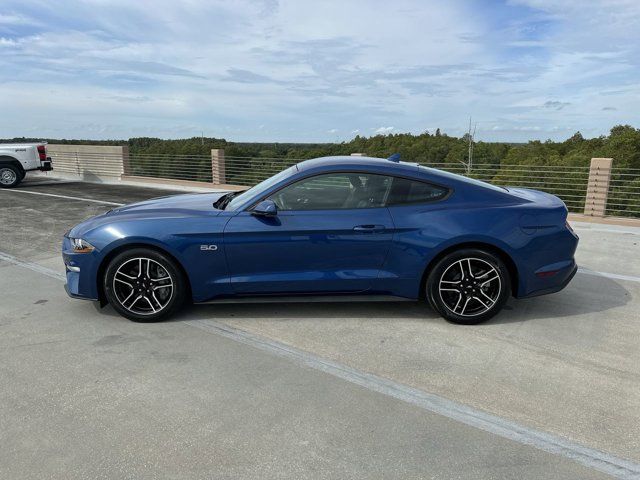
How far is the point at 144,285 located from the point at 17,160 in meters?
14.9

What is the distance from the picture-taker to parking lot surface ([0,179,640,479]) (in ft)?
7.86

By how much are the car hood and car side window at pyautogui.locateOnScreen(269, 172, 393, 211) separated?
646 mm

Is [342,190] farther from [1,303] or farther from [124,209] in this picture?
[1,303]

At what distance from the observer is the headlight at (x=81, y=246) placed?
4.02 metres

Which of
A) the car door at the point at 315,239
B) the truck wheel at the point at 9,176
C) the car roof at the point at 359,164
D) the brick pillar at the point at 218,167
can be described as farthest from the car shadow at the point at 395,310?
the truck wheel at the point at 9,176

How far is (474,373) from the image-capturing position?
3279mm

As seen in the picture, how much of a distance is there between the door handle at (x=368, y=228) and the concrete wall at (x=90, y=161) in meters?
16.7

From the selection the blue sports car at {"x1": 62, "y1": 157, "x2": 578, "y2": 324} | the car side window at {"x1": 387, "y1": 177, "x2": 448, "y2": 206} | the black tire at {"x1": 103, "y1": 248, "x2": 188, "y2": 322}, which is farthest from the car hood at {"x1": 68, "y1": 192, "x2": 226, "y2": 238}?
the car side window at {"x1": 387, "y1": 177, "x2": 448, "y2": 206}

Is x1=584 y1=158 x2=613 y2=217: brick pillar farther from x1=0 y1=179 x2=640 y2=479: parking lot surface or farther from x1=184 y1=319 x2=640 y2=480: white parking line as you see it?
x1=184 y1=319 x2=640 y2=480: white parking line

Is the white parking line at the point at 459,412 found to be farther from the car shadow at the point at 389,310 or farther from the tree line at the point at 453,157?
the tree line at the point at 453,157

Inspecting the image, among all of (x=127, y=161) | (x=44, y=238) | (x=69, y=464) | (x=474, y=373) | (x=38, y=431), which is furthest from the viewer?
(x=127, y=161)

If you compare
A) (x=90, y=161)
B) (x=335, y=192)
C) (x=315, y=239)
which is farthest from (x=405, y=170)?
(x=90, y=161)

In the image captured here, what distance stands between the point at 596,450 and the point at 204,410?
215 cm

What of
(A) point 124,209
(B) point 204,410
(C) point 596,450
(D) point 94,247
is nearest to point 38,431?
(B) point 204,410
